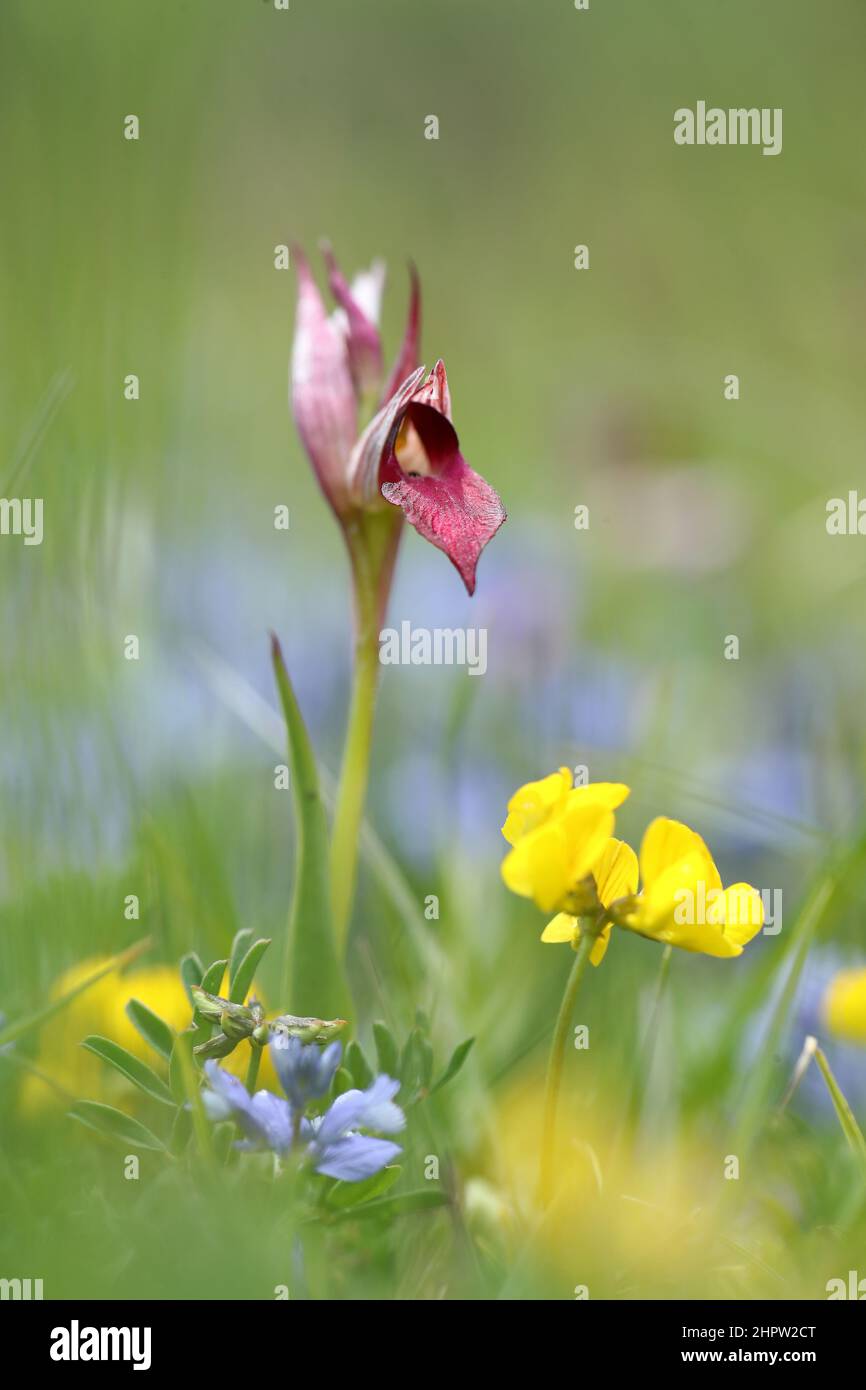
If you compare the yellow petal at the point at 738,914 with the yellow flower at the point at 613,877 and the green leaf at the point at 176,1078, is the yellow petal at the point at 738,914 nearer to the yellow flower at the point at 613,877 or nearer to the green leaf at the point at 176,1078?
the yellow flower at the point at 613,877

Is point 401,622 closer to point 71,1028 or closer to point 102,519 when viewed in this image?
point 102,519

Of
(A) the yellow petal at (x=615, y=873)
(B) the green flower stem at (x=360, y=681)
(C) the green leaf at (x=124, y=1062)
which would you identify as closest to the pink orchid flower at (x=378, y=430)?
(B) the green flower stem at (x=360, y=681)

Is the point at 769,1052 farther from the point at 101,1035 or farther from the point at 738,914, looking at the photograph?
the point at 101,1035

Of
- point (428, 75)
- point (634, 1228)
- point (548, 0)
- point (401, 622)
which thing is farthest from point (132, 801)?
point (548, 0)

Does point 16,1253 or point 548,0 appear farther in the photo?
point 548,0

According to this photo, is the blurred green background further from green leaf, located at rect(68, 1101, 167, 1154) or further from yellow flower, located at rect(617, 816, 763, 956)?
yellow flower, located at rect(617, 816, 763, 956)

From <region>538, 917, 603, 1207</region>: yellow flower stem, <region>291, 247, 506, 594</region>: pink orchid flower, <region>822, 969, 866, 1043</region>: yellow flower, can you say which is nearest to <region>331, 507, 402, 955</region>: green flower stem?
<region>291, 247, 506, 594</region>: pink orchid flower

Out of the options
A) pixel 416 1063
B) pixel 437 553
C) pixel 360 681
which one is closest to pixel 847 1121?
pixel 416 1063
